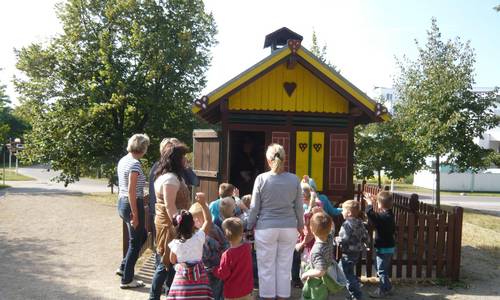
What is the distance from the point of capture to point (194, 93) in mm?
20375

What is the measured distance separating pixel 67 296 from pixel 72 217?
341 inches

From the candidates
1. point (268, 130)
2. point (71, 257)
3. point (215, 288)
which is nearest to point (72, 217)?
point (71, 257)

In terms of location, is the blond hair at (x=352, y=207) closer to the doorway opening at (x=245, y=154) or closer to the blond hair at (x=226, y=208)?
the blond hair at (x=226, y=208)

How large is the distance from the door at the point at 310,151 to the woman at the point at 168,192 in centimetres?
411

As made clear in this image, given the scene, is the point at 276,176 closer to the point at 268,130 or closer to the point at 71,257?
the point at 268,130

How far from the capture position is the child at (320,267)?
188 inches

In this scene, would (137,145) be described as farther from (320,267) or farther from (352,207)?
(352,207)

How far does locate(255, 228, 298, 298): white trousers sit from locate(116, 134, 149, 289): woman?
173 centimetres

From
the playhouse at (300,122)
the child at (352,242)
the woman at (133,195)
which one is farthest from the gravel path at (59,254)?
the playhouse at (300,122)

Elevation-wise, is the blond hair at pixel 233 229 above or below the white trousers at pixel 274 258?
above

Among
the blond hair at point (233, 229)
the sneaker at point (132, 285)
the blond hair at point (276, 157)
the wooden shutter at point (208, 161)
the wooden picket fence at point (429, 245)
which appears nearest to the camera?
the blond hair at point (233, 229)

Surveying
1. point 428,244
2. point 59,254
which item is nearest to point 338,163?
point 428,244

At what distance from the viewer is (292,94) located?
8797mm

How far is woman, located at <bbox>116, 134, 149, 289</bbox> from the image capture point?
564cm
